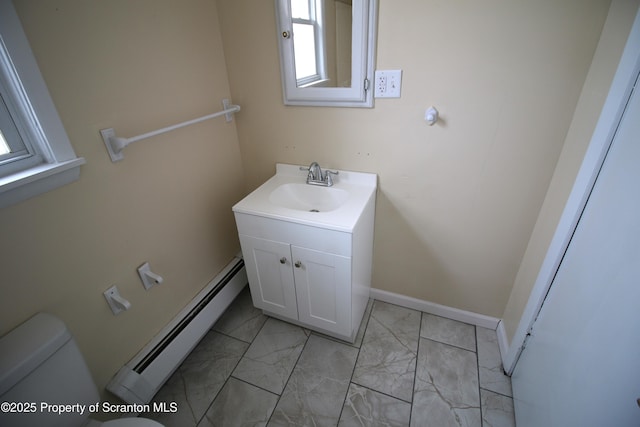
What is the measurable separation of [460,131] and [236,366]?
1.59m

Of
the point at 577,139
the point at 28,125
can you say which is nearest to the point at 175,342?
the point at 28,125

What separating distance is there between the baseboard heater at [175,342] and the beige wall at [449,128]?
0.67 meters

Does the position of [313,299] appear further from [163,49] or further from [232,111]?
[163,49]

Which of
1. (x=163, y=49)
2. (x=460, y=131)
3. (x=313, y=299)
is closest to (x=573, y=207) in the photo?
(x=460, y=131)

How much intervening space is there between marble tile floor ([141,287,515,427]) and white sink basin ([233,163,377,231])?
2.50ft

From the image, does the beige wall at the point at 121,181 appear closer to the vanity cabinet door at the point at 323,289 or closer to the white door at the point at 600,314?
the vanity cabinet door at the point at 323,289

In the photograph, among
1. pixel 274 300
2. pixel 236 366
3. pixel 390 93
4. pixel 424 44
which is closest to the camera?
pixel 424 44

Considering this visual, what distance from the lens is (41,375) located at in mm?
857

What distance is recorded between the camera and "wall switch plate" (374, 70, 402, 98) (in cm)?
129

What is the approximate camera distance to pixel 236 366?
156 centimetres

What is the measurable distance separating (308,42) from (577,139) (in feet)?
3.83

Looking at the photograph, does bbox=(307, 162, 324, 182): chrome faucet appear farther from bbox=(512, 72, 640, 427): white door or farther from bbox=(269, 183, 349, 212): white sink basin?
bbox=(512, 72, 640, 427): white door

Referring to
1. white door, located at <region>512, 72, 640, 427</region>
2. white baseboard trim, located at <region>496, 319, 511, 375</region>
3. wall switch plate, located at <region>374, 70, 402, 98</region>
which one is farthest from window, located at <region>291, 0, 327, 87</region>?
white baseboard trim, located at <region>496, 319, 511, 375</region>

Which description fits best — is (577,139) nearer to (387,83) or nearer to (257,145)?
(387,83)
